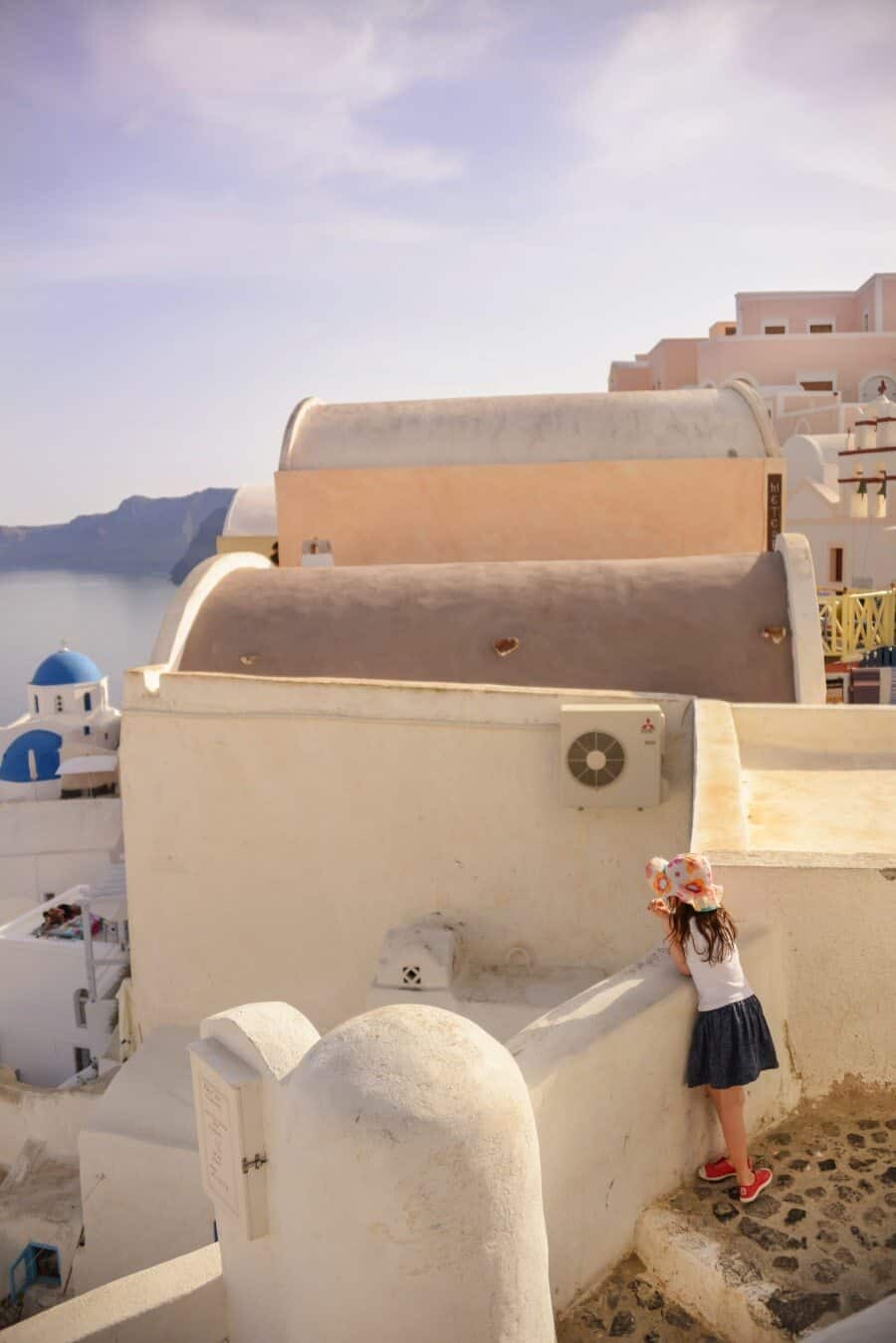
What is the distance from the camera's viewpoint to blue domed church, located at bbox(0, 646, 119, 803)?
22312 millimetres

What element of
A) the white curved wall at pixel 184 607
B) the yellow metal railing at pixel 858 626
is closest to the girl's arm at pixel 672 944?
the white curved wall at pixel 184 607

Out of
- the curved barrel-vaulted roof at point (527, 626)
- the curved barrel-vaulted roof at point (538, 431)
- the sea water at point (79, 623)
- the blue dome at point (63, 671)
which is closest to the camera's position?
the curved barrel-vaulted roof at point (527, 626)

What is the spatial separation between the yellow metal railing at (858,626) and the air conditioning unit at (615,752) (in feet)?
20.1

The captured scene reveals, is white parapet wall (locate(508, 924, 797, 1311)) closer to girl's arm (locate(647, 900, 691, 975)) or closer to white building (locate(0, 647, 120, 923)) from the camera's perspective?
girl's arm (locate(647, 900, 691, 975))

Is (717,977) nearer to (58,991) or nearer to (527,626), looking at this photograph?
(527,626)

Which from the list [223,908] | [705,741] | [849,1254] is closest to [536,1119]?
[849,1254]

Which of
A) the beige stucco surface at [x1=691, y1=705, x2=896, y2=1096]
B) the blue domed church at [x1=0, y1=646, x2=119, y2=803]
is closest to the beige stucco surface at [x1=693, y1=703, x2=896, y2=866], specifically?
the beige stucco surface at [x1=691, y1=705, x2=896, y2=1096]

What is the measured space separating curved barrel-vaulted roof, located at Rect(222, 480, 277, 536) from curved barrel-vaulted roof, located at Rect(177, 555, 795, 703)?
33.8ft

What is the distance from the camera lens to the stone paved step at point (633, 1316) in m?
3.14

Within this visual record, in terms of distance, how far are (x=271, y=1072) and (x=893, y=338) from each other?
33.2 meters

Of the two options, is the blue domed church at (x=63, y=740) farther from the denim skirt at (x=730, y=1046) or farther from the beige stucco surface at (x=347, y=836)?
the denim skirt at (x=730, y=1046)

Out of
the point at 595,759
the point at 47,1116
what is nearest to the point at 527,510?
the point at 595,759

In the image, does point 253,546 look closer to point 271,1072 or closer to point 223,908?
point 223,908

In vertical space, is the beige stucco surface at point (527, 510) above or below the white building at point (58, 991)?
above
